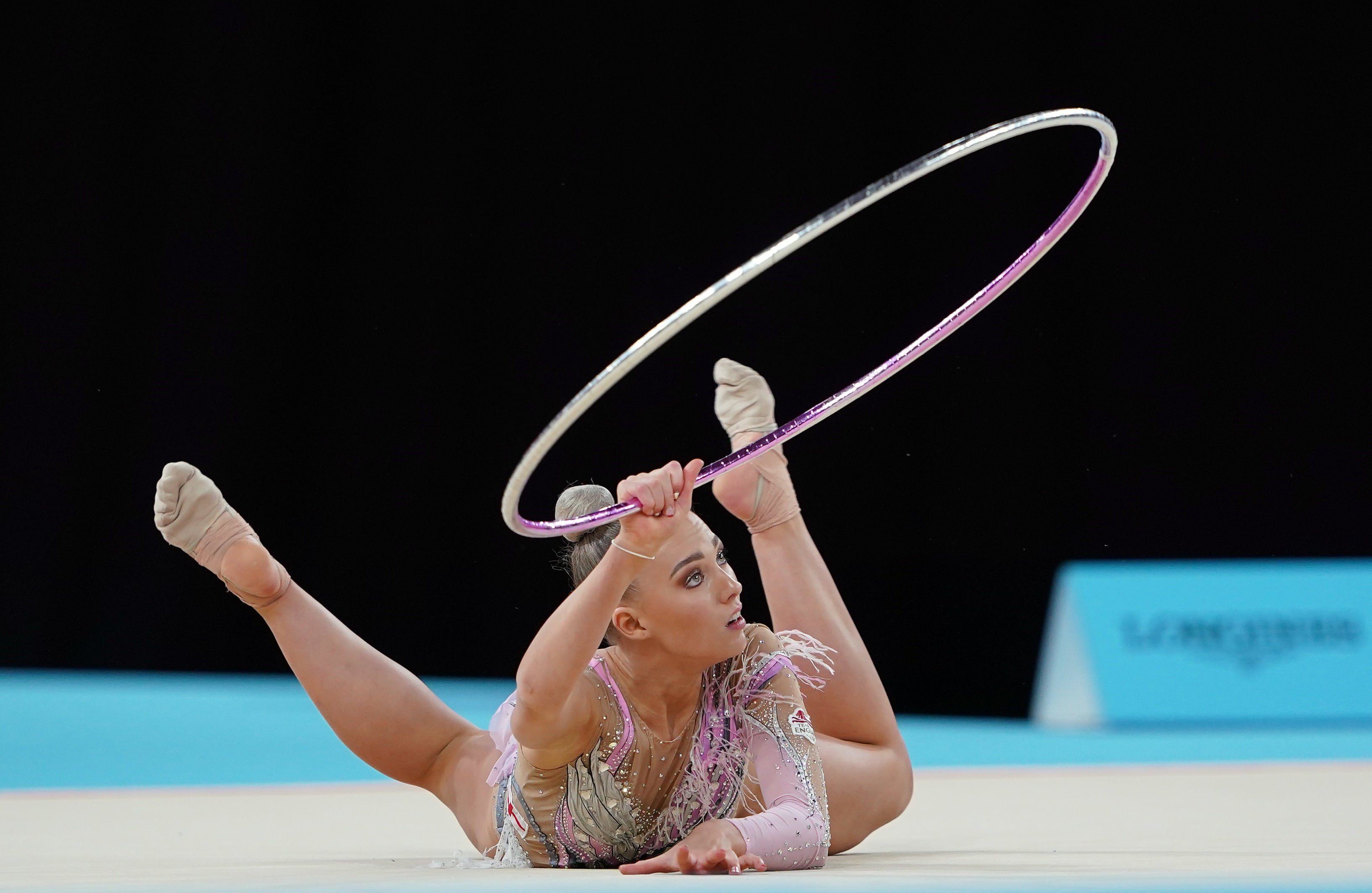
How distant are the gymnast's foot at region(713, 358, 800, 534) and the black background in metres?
2.62

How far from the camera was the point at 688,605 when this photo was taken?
1723mm

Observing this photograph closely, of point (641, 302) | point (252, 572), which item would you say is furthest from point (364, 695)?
point (641, 302)

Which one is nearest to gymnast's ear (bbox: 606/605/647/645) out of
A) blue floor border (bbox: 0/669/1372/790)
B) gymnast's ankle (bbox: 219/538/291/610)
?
gymnast's ankle (bbox: 219/538/291/610)

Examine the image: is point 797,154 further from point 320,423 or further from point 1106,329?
point 320,423

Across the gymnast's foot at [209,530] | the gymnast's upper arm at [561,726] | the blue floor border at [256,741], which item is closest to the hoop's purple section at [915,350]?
the gymnast's upper arm at [561,726]

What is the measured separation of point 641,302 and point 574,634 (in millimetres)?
3833

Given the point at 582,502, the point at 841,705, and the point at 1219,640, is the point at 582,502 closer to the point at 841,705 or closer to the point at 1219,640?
the point at 841,705

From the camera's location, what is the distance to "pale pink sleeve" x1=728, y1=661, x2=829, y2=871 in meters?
1.69

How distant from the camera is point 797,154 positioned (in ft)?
17.4

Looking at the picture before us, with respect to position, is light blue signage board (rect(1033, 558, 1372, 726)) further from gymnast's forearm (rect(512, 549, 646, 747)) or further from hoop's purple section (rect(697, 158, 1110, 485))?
gymnast's forearm (rect(512, 549, 646, 747))

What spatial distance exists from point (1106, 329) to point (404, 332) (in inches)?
99.6

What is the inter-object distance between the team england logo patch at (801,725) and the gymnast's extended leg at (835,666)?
214mm

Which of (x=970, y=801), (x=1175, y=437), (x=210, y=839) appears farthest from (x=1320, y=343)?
(x=210, y=839)

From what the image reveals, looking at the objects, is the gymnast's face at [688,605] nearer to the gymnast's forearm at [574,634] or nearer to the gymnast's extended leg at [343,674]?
the gymnast's forearm at [574,634]
